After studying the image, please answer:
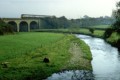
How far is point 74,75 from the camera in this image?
41312 mm

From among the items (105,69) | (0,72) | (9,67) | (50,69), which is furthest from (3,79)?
(105,69)

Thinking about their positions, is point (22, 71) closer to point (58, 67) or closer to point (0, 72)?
point (0, 72)

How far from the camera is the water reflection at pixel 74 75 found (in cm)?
3941

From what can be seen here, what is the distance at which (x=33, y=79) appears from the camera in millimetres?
37750

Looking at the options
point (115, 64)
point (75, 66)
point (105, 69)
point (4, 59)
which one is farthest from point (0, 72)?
point (115, 64)

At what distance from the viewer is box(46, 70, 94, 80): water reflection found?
3941 centimetres

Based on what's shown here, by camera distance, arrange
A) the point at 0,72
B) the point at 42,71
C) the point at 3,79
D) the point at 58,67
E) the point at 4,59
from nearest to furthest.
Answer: the point at 3,79 → the point at 0,72 → the point at 42,71 → the point at 58,67 → the point at 4,59

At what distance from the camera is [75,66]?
155ft

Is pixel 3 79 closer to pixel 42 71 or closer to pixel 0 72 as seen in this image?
pixel 0 72

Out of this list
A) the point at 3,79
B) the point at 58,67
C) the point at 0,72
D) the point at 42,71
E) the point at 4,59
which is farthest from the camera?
the point at 4,59

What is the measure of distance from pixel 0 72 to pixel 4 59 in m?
10.1

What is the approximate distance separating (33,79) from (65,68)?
914cm

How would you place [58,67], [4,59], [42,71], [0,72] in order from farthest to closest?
[4,59], [58,67], [42,71], [0,72]

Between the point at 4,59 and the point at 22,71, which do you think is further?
the point at 4,59
